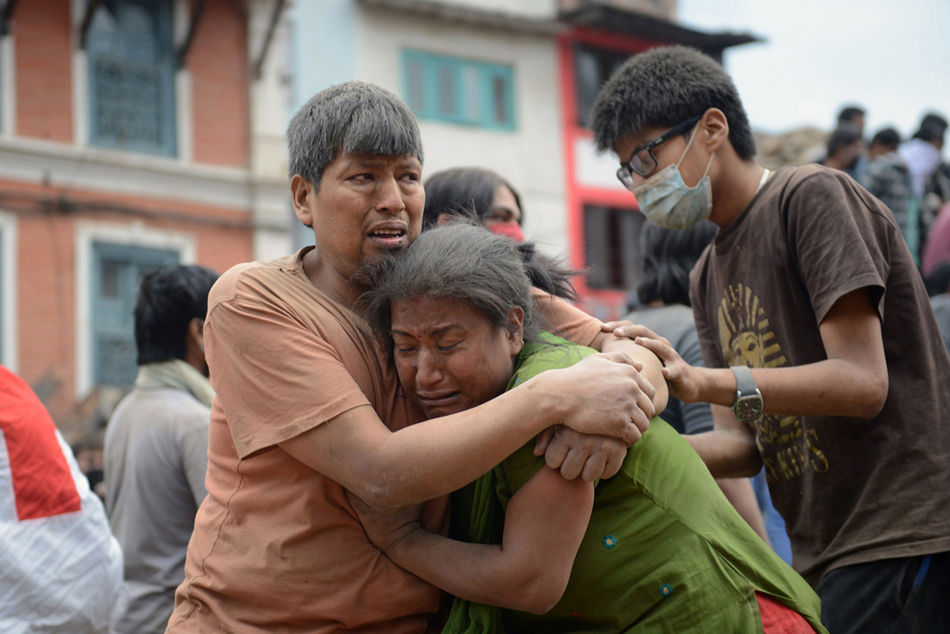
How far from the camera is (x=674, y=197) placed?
308 centimetres

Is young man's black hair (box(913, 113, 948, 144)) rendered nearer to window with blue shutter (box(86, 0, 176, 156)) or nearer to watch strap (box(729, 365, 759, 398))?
watch strap (box(729, 365, 759, 398))

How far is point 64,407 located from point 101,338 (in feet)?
3.35

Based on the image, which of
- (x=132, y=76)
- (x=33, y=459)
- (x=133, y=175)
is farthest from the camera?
(x=132, y=76)

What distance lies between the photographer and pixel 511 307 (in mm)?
2451

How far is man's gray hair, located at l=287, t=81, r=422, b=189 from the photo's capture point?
236 centimetres

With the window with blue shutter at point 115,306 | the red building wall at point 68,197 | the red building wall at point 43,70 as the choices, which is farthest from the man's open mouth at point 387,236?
the red building wall at point 43,70

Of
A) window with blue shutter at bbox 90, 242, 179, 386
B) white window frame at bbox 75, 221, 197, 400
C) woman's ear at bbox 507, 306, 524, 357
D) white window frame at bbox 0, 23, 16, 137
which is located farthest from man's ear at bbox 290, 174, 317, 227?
white window frame at bbox 0, 23, 16, 137

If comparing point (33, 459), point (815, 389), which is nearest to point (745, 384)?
point (815, 389)

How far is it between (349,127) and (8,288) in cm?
1102

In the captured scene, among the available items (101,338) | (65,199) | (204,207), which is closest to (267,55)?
(204,207)

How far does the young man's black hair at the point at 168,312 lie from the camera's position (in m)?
4.00

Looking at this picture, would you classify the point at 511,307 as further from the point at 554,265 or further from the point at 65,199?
the point at 65,199

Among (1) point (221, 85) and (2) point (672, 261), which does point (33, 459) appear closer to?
(2) point (672, 261)

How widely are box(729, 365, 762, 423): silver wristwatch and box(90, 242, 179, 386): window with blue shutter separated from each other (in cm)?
1086
